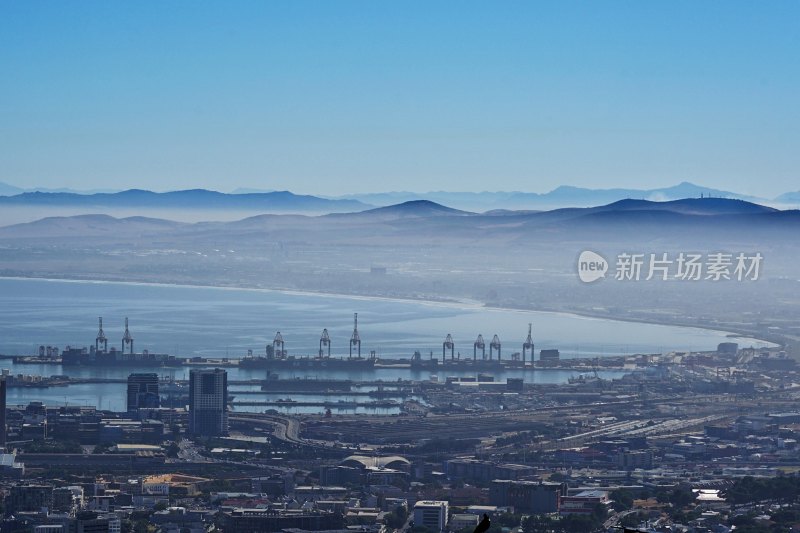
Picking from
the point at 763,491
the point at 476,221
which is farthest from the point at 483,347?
the point at 476,221

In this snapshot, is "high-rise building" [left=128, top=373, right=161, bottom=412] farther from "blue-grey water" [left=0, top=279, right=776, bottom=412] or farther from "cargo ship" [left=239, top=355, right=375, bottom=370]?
"cargo ship" [left=239, top=355, right=375, bottom=370]

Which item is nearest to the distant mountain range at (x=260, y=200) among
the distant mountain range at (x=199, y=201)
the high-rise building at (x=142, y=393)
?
the distant mountain range at (x=199, y=201)

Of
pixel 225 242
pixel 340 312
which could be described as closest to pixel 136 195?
pixel 225 242

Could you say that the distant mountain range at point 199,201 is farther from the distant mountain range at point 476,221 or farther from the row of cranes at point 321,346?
the row of cranes at point 321,346

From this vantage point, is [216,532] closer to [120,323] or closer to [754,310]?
[120,323]

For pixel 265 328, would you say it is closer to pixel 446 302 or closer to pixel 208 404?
pixel 446 302

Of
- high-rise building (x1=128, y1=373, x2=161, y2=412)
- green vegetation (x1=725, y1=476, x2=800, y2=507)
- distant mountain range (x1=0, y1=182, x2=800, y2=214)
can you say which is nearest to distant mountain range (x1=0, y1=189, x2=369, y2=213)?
distant mountain range (x1=0, y1=182, x2=800, y2=214)
